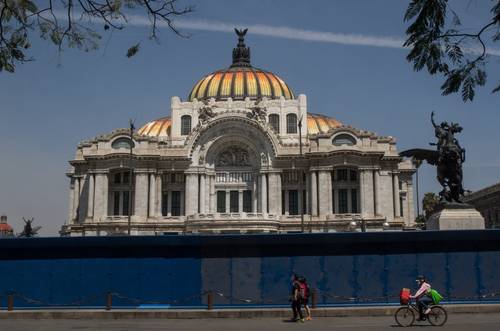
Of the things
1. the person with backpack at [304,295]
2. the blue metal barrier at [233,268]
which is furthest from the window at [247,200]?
the person with backpack at [304,295]

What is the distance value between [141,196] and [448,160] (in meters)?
47.1

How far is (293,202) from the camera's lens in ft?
230

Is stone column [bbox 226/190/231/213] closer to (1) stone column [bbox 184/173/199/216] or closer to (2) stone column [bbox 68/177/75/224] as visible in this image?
(1) stone column [bbox 184/173/199/216]

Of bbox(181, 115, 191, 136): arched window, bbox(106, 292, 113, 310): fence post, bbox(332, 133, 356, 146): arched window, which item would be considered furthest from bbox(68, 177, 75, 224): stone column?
bbox(106, 292, 113, 310): fence post

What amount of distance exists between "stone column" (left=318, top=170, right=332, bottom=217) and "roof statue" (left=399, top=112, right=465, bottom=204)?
39.6m

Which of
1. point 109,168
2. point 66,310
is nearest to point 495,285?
point 66,310

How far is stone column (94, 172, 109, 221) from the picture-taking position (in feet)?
223

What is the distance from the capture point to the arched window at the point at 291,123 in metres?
76.8

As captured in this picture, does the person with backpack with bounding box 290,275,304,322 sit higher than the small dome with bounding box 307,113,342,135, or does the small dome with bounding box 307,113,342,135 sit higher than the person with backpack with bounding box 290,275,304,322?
the small dome with bounding box 307,113,342,135

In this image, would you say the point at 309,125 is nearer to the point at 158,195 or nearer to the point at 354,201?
the point at 354,201

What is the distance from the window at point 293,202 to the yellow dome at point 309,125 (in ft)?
37.0

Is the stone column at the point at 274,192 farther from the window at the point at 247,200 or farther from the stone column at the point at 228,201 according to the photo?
the stone column at the point at 228,201

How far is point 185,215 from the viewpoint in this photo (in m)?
69.1

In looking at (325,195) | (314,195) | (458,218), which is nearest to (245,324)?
(458,218)
